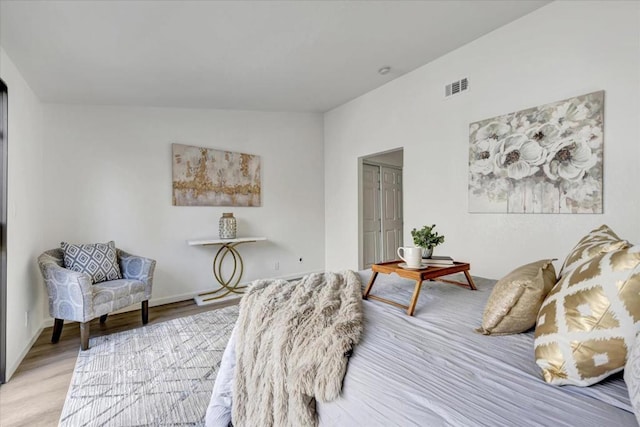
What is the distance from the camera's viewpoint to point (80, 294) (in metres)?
2.39

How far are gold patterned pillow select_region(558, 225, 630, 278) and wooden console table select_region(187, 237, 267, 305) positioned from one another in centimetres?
333

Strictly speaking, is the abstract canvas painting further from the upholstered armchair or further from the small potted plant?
the small potted plant

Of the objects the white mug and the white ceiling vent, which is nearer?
the white mug

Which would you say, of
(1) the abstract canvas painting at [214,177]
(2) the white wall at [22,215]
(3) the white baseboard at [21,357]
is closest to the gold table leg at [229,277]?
(1) the abstract canvas painting at [214,177]

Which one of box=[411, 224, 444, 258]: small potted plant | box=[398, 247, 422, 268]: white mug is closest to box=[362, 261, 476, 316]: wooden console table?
box=[398, 247, 422, 268]: white mug

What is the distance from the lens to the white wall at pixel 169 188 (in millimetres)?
3150

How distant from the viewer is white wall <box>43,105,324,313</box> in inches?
124

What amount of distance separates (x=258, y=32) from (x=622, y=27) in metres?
2.55

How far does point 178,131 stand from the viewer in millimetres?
3719

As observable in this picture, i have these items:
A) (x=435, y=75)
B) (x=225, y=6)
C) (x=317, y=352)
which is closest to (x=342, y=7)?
(x=225, y=6)

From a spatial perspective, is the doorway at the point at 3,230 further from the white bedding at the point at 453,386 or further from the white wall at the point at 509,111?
the white wall at the point at 509,111

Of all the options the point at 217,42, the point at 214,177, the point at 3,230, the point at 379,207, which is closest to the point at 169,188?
the point at 214,177

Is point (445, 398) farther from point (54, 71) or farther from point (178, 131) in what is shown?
point (178, 131)

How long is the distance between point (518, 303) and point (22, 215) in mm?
3402
